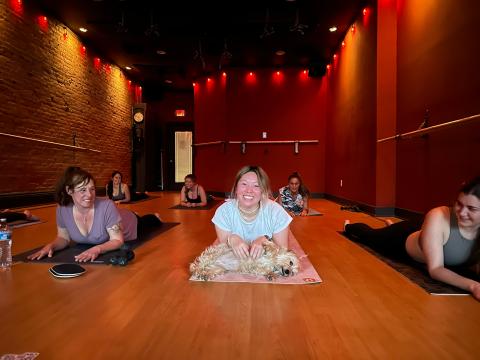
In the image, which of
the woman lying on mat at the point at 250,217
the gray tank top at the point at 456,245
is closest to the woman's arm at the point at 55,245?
the woman lying on mat at the point at 250,217

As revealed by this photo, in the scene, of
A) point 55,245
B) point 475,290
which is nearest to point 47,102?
point 55,245

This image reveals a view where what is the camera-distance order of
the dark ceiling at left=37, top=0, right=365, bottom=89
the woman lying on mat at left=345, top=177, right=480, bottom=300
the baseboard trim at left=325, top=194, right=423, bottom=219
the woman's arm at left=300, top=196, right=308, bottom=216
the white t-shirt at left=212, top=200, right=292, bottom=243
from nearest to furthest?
1. the woman lying on mat at left=345, top=177, right=480, bottom=300
2. the white t-shirt at left=212, top=200, right=292, bottom=243
3. the baseboard trim at left=325, top=194, right=423, bottom=219
4. the woman's arm at left=300, top=196, right=308, bottom=216
5. the dark ceiling at left=37, top=0, right=365, bottom=89

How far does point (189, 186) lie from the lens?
5.97m

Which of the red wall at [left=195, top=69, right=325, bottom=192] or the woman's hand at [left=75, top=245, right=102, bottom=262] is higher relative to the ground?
the red wall at [left=195, top=69, right=325, bottom=192]

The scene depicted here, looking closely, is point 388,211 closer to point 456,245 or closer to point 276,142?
point 456,245

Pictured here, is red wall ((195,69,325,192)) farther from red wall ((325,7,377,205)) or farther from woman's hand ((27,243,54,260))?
woman's hand ((27,243,54,260))

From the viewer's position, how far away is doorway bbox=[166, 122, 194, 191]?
11359mm

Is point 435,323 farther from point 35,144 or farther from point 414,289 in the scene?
point 35,144

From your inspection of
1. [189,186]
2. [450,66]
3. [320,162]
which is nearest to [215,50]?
[189,186]

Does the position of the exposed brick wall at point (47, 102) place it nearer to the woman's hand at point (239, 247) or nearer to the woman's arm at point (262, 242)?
the woman's hand at point (239, 247)

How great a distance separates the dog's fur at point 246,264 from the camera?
6.40 ft

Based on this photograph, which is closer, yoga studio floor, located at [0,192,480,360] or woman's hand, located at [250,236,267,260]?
yoga studio floor, located at [0,192,480,360]

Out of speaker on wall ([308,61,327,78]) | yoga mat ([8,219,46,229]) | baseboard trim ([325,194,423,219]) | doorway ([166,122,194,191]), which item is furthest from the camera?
doorway ([166,122,194,191])

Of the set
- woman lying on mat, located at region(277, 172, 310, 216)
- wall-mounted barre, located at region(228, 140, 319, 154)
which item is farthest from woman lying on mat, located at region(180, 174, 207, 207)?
wall-mounted barre, located at region(228, 140, 319, 154)
